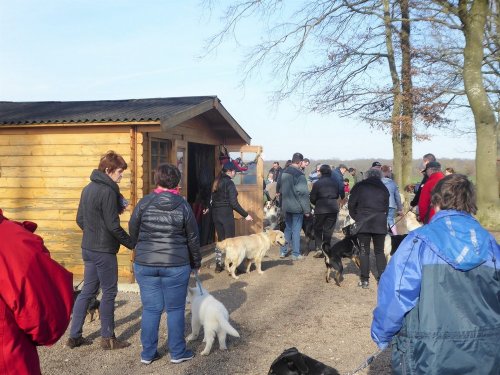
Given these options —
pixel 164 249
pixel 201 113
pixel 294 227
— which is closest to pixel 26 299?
pixel 164 249

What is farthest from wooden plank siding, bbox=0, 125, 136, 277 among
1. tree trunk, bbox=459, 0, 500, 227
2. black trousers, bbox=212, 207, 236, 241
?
tree trunk, bbox=459, 0, 500, 227

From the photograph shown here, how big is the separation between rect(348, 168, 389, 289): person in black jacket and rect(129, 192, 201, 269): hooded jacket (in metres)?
3.62

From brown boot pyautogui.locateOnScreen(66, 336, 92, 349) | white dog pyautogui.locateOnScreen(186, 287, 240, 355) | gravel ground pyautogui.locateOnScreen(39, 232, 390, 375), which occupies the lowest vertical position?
gravel ground pyautogui.locateOnScreen(39, 232, 390, 375)

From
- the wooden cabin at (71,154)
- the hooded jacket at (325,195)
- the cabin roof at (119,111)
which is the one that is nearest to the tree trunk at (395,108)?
the hooded jacket at (325,195)

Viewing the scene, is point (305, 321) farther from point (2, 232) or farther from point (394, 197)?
point (2, 232)

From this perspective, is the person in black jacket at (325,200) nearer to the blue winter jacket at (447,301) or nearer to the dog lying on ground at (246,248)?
the dog lying on ground at (246,248)

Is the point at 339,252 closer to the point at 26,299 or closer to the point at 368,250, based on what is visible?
the point at 368,250

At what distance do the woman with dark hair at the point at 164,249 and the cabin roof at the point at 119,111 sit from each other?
292 cm

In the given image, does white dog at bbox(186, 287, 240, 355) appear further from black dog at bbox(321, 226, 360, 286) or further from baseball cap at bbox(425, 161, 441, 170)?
baseball cap at bbox(425, 161, 441, 170)

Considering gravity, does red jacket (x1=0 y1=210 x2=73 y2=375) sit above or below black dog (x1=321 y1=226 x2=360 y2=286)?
above

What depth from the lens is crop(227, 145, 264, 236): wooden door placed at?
11.0 m

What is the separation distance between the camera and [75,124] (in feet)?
24.2

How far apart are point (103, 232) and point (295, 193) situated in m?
5.35

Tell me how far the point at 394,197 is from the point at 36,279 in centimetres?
796
